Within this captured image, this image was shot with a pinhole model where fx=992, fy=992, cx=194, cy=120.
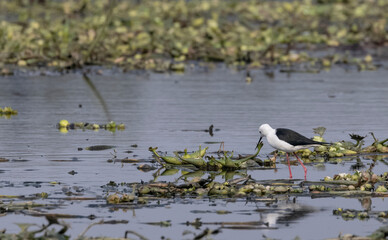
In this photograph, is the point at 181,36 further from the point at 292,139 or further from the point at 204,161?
the point at 292,139

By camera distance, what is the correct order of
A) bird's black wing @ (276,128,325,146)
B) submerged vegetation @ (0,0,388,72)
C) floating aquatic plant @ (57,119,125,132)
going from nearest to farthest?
bird's black wing @ (276,128,325,146) < floating aquatic plant @ (57,119,125,132) < submerged vegetation @ (0,0,388,72)

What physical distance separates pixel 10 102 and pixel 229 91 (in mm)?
4353

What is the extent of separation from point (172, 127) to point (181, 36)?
1340cm

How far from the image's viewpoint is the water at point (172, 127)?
327 inches

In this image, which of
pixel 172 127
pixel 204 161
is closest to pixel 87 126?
pixel 172 127

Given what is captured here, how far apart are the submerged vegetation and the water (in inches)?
58.9

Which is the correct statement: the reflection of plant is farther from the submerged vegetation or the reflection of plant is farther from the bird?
the submerged vegetation

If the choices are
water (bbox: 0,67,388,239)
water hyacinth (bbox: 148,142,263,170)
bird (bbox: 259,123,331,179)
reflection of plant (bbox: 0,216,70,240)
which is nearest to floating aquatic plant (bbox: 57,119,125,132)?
water (bbox: 0,67,388,239)

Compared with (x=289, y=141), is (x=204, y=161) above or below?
below

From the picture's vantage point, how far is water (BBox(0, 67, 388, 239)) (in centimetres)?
830

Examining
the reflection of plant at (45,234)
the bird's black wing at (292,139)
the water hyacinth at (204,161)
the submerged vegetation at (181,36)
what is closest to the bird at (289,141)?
the bird's black wing at (292,139)

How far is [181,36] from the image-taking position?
90.8ft

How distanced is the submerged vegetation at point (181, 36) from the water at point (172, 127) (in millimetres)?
1497

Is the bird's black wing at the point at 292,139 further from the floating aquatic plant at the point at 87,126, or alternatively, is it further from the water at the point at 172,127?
the floating aquatic plant at the point at 87,126
